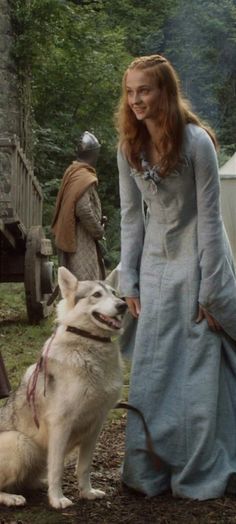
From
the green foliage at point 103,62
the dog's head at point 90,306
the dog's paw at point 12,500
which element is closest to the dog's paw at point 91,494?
the dog's paw at point 12,500

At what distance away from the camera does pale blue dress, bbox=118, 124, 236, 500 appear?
3756mm

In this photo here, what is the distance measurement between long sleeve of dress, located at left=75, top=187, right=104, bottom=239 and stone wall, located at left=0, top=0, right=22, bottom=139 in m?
4.11

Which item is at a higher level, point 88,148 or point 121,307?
point 121,307

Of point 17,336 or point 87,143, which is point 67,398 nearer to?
point 17,336

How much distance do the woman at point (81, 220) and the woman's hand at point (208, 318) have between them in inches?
173

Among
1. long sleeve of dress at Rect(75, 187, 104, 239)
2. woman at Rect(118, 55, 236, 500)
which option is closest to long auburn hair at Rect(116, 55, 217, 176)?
woman at Rect(118, 55, 236, 500)

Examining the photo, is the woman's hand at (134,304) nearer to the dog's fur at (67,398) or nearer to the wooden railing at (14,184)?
the dog's fur at (67,398)

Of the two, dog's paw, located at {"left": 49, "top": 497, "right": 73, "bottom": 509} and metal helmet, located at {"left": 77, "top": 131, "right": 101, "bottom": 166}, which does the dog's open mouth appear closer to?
dog's paw, located at {"left": 49, "top": 497, "right": 73, "bottom": 509}

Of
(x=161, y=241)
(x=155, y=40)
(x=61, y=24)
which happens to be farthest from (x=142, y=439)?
(x=155, y=40)

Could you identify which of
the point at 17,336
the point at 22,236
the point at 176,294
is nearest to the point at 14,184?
the point at 22,236

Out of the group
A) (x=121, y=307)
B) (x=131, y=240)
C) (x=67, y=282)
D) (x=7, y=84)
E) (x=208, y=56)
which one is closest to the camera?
(x=121, y=307)

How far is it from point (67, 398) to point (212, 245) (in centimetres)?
91

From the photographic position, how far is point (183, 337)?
155 inches

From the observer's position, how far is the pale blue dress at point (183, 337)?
12.3ft
